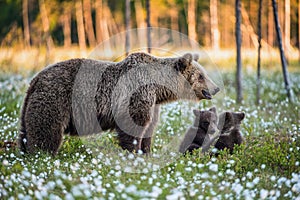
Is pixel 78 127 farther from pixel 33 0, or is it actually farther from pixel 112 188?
pixel 33 0

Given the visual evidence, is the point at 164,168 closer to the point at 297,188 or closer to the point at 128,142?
the point at 128,142

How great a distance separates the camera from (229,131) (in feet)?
26.5

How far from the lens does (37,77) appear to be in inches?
274

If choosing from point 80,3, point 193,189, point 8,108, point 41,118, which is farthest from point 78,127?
point 80,3

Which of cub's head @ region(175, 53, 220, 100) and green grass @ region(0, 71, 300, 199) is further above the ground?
cub's head @ region(175, 53, 220, 100)

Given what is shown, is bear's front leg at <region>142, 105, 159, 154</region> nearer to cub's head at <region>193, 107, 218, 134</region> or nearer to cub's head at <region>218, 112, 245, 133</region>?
cub's head at <region>193, 107, 218, 134</region>

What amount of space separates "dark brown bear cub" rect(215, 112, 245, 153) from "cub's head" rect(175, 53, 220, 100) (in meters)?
1.03

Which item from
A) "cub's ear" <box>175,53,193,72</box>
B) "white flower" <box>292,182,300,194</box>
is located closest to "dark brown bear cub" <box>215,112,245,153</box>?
"cub's ear" <box>175,53,193,72</box>

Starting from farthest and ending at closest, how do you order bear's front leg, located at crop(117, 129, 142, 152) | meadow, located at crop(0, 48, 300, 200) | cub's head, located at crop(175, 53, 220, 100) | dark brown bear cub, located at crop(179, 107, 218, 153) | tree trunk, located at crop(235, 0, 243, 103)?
tree trunk, located at crop(235, 0, 243, 103) < dark brown bear cub, located at crop(179, 107, 218, 153) < cub's head, located at crop(175, 53, 220, 100) < bear's front leg, located at crop(117, 129, 142, 152) < meadow, located at crop(0, 48, 300, 200)

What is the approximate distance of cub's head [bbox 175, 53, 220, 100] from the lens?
281 inches

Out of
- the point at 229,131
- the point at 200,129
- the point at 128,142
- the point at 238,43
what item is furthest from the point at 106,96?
the point at 238,43

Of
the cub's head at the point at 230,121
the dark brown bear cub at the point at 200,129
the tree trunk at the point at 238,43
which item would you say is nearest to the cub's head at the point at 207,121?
the dark brown bear cub at the point at 200,129

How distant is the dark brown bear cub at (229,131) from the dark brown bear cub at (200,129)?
156mm

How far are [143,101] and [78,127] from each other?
111cm
